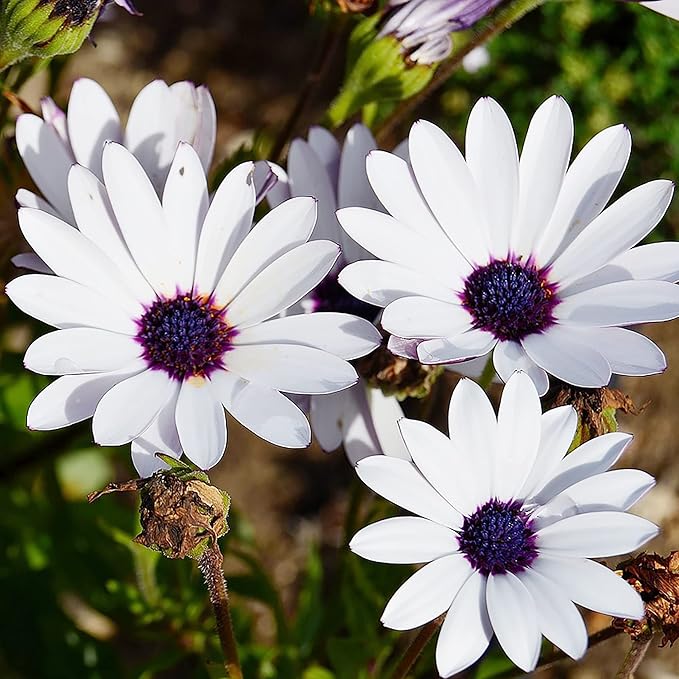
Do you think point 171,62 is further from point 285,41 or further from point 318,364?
point 318,364

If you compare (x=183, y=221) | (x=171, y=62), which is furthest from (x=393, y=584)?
(x=171, y=62)

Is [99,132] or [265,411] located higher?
[99,132]

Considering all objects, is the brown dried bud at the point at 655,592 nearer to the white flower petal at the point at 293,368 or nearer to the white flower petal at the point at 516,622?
the white flower petal at the point at 516,622

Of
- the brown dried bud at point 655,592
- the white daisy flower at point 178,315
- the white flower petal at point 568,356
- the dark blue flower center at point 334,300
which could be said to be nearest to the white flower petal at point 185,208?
the white daisy flower at point 178,315

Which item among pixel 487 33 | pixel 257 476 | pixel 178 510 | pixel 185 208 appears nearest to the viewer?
pixel 178 510

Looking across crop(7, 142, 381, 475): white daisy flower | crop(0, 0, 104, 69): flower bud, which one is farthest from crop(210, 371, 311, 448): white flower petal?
crop(0, 0, 104, 69): flower bud

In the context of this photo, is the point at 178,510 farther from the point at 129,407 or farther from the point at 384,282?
the point at 384,282

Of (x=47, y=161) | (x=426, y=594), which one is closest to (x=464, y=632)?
(x=426, y=594)
